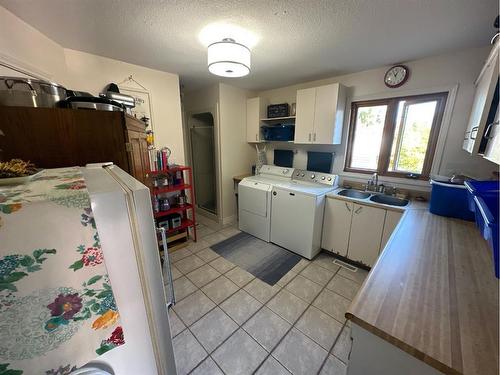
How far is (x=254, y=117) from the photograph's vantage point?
344cm

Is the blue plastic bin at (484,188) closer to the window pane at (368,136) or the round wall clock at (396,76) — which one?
the window pane at (368,136)

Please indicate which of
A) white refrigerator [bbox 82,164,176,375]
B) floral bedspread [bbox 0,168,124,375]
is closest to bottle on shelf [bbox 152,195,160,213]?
white refrigerator [bbox 82,164,176,375]

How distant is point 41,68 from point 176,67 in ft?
4.09

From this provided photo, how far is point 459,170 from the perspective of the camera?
2.04 m

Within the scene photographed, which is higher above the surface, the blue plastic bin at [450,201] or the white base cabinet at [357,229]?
the blue plastic bin at [450,201]

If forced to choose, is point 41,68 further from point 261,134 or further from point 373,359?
point 373,359

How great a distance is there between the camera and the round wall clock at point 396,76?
2203 mm

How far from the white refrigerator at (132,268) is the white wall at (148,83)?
82.3 inches

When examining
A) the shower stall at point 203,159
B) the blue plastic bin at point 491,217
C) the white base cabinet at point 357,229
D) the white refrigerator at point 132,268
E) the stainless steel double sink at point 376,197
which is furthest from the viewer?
the shower stall at point 203,159

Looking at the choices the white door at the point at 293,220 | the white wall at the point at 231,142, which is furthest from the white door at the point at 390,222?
the white wall at the point at 231,142

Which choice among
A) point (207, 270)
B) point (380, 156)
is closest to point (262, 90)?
point (380, 156)

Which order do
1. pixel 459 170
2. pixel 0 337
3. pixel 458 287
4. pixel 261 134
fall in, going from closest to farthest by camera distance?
pixel 0 337 < pixel 458 287 < pixel 459 170 < pixel 261 134

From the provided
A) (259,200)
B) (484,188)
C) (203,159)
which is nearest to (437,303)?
(484,188)

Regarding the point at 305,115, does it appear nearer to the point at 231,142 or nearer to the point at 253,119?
the point at 253,119
